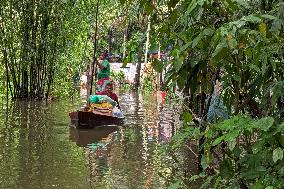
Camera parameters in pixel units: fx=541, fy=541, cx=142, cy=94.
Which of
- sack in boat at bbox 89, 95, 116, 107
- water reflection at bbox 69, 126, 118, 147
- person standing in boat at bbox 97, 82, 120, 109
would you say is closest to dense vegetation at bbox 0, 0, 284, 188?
water reflection at bbox 69, 126, 118, 147

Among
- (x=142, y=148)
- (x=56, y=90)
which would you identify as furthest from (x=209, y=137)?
(x=56, y=90)

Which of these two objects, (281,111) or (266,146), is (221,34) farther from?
(281,111)

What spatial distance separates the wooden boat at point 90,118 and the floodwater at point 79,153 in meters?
0.20

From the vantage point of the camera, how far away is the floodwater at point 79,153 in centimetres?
706

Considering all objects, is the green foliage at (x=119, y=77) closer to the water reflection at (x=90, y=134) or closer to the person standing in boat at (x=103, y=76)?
the person standing in boat at (x=103, y=76)

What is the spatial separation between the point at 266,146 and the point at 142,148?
7294 mm

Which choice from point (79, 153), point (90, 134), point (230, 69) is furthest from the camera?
point (90, 134)

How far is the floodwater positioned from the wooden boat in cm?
20

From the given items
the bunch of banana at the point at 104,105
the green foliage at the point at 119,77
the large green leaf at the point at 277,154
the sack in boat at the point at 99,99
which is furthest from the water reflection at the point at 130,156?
the green foliage at the point at 119,77

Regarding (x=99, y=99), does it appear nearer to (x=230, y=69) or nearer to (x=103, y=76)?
(x=103, y=76)

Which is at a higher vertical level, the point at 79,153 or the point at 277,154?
the point at 277,154

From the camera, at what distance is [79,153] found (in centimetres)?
916

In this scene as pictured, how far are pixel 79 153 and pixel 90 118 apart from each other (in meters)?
3.66

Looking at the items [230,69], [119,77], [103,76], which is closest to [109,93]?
[103,76]
